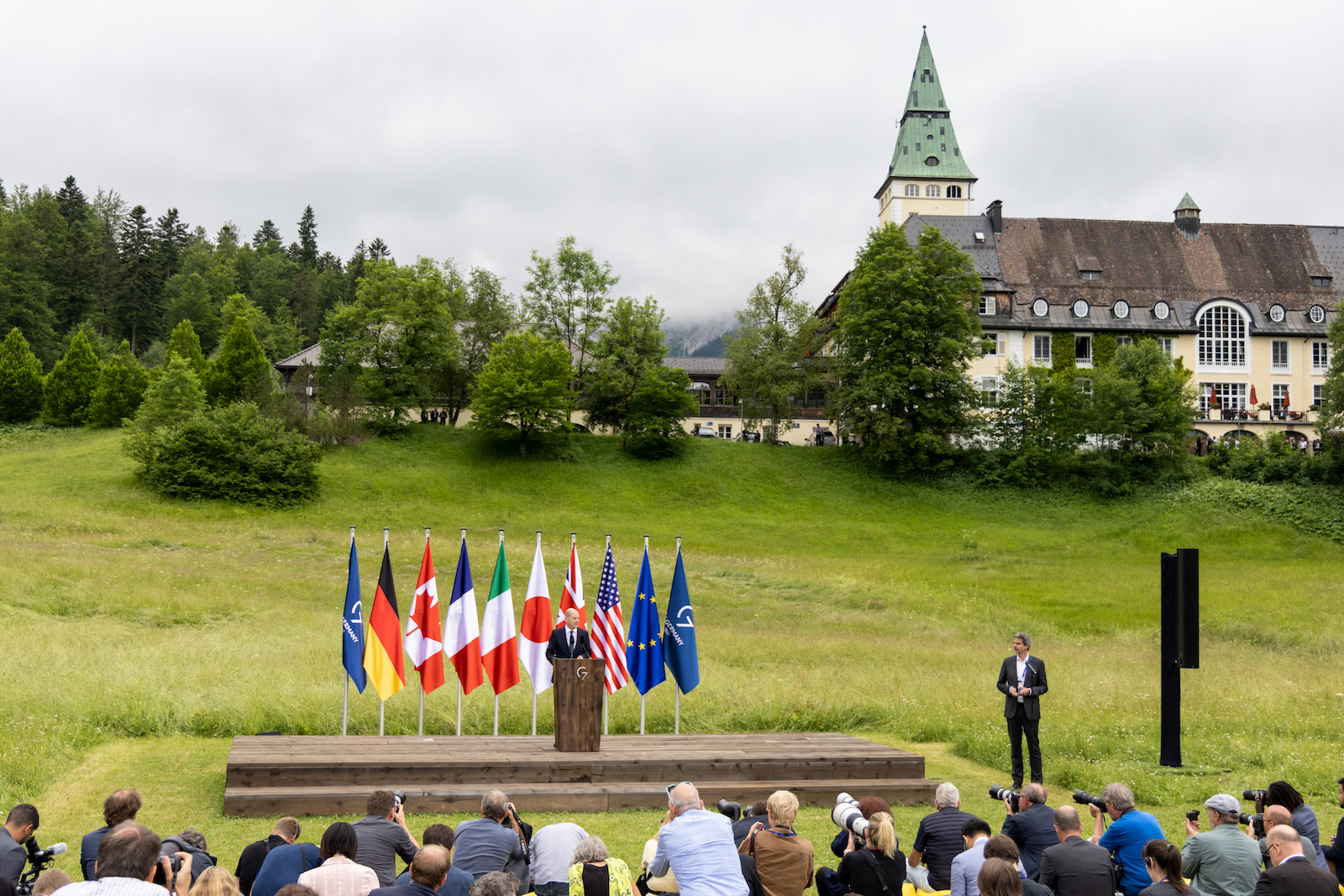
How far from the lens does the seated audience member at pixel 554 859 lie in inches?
321

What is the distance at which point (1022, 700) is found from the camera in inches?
569

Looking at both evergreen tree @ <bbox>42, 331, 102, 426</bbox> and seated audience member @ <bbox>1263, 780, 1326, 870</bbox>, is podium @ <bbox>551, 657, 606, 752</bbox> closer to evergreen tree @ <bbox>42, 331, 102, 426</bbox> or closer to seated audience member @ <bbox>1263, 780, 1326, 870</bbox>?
seated audience member @ <bbox>1263, 780, 1326, 870</bbox>

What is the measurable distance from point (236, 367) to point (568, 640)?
2175 inches

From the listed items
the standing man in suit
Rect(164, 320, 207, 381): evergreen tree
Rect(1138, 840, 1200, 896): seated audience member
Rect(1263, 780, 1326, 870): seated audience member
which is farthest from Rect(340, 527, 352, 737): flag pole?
Rect(164, 320, 207, 381): evergreen tree

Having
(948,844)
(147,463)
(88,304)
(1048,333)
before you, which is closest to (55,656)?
(948,844)

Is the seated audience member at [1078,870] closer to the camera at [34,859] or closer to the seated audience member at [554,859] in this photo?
the seated audience member at [554,859]

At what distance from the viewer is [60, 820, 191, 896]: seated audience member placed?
6328 mm

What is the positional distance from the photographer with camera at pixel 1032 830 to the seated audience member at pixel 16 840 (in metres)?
7.71

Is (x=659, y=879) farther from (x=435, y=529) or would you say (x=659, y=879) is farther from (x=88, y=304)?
(x=88, y=304)

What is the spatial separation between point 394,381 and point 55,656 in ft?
145

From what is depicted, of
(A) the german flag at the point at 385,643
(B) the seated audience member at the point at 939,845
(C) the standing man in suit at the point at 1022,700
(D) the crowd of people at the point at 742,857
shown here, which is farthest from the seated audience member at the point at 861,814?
(A) the german flag at the point at 385,643

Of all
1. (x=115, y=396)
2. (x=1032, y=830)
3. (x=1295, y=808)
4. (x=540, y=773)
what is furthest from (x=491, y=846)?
(x=115, y=396)

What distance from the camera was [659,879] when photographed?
324 inches

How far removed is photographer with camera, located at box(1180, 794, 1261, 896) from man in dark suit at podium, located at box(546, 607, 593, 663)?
7.12 m
